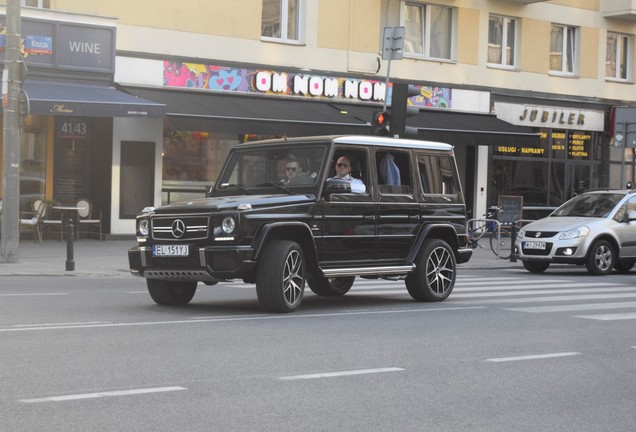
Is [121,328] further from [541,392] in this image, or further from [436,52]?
[436,52]

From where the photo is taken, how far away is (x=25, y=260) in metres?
19.8

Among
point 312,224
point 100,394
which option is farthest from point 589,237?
point 100,394

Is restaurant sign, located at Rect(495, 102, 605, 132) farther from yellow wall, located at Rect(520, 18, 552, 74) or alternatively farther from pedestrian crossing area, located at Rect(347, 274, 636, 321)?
pedestrian crossing area, located at Rect(347, 274, 636, 321)

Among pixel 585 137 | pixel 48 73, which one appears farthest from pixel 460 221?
pixel 585 137

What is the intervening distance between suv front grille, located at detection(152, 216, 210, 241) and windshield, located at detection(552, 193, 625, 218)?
38.5ft

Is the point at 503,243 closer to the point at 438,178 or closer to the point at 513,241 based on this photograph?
the point at 513,241

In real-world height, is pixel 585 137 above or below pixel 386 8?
below

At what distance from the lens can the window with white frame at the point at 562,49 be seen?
35.4 m

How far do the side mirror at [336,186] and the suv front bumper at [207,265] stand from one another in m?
1.41

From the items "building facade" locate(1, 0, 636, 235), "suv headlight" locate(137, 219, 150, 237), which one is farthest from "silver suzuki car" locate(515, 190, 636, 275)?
"suv headlight" locate(137, 219, 150, 237)

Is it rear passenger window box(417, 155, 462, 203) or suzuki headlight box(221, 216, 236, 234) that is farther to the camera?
rear passenger window box(417, 155, 462, 203)

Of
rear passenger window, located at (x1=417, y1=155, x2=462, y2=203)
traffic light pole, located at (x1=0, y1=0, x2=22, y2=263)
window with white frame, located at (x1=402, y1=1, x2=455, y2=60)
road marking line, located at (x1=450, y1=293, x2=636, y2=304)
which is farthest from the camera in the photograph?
window with white frame, located at (x1=402, y1=1, x2=455, y2=60)

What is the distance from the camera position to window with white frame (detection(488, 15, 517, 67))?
33.7m

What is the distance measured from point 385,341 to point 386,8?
22.0 meters
